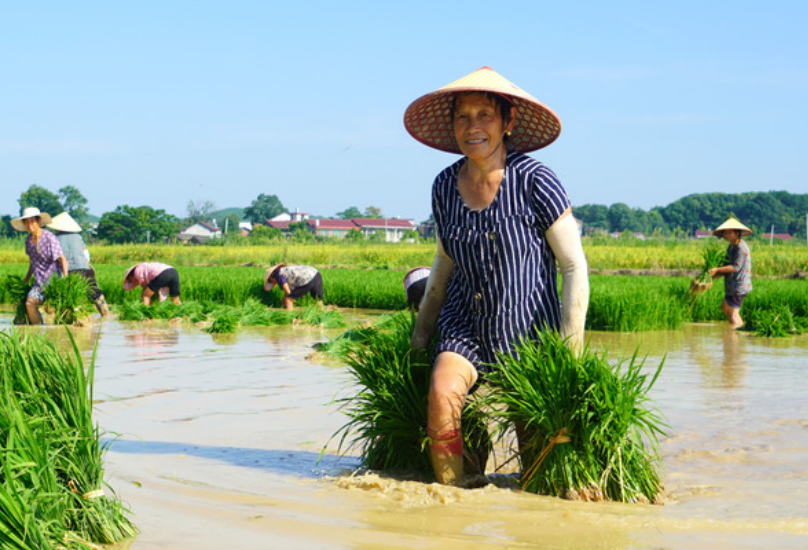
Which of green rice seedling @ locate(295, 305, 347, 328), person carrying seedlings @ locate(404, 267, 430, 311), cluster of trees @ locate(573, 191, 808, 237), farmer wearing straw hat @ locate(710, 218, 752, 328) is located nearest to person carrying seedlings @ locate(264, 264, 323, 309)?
green rice seedling @ locate(295, 305, 347, 328)

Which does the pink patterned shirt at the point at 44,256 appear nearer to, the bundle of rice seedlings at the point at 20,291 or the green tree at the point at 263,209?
the bundle of rice seedlings at the point at 20,291

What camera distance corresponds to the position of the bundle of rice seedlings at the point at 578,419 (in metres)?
3.22

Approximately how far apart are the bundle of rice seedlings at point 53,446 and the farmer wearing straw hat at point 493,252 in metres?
1.27

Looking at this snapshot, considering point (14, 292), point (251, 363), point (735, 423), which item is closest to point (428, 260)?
point (14, 292)

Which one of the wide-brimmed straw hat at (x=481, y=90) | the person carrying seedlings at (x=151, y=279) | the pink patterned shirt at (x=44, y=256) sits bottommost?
the person carrying seedlings at (x=151, y=279)

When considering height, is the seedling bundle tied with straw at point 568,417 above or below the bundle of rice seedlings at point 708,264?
below

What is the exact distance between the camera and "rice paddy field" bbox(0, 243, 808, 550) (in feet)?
9.90

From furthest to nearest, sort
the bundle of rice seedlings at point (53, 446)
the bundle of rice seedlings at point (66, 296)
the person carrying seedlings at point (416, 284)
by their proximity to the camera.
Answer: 1. the bundle of rice seedlings at point (66, 296)
2. the person carrying seedlings at point (416, 284)
3. the bundle of rice seedlings at point (53, 446)

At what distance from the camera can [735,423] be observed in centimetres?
537

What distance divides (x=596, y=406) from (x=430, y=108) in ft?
4.81

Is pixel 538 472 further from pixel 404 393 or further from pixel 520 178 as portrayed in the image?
pixel 520 178

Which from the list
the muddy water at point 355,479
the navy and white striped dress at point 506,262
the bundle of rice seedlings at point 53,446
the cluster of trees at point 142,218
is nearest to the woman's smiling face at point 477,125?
the navy and white striped dress at point 506,262

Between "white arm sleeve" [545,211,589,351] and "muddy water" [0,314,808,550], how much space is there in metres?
0.69

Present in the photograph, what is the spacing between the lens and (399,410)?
3645mm
